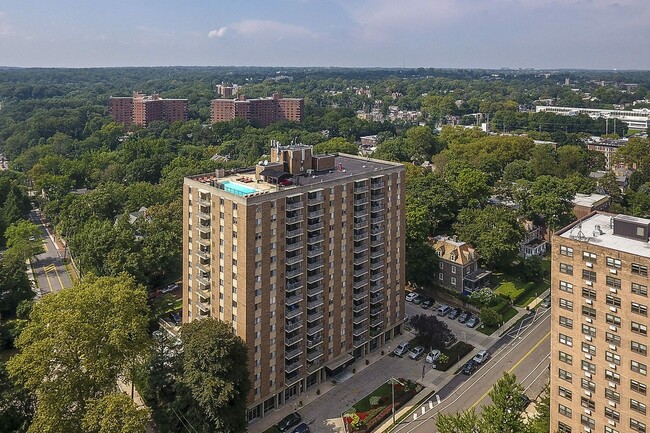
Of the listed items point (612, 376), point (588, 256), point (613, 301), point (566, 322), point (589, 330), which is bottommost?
point (612, 376)

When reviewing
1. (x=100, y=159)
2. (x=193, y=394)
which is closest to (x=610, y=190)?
(x=193, y=394)

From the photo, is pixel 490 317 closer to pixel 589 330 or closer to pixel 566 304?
pixel 566 304

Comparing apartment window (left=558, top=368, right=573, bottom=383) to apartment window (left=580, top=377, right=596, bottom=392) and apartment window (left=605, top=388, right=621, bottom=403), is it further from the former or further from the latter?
apartment window (left=605, top=388, right=621, bottom=403)

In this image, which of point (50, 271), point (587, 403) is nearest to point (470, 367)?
point (587, 403)

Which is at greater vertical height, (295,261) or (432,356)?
(295,261)

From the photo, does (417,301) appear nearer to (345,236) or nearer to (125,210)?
(345,236)

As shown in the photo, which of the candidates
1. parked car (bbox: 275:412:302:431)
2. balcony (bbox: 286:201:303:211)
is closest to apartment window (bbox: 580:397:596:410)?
parked car (bbox: 275:412:302:431)
